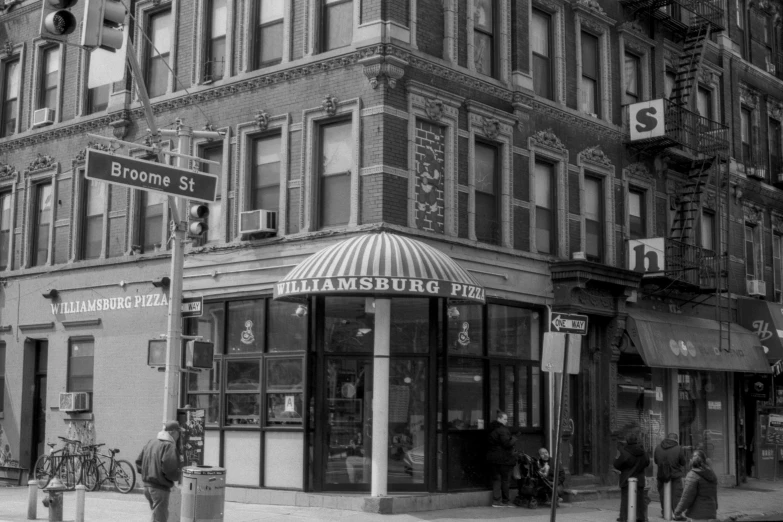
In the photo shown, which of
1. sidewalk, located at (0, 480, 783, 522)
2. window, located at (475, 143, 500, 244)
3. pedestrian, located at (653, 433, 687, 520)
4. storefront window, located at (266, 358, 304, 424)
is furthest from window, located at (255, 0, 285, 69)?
pedestrian, located at (653, 433, 687, 520)

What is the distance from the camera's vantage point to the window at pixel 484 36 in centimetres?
2123

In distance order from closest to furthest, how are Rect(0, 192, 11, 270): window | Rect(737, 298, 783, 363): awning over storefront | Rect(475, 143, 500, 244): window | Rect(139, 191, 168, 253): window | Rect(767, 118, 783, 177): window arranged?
1. Rect(475, 143, 500, 244): window
2. Rect(139, 191, 168, 253): window
3. Rect(0, 192, 11, 270): window
4. Rect(737, 298, 783, 363): awning over storefront
5. Rect(767, 118, 783, 177): window

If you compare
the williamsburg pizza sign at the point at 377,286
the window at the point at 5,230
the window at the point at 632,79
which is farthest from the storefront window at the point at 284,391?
the window at the point at 632,79

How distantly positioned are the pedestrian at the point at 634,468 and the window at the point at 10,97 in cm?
1720

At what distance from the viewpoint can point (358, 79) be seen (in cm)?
1925

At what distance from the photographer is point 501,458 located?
19.6 meters

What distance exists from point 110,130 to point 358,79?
728 cm

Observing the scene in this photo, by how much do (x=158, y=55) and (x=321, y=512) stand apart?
11.1 metres

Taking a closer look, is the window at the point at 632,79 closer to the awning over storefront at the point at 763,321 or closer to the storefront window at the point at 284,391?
the awning over storefront at the point at 763,321

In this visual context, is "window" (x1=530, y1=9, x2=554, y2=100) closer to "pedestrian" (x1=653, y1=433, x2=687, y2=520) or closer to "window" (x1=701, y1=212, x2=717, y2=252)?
"window" (x1=701, y1=212, x2=717, y2=252)

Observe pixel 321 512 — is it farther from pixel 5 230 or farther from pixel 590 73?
pixel 5 230

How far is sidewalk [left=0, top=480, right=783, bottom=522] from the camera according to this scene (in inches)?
683

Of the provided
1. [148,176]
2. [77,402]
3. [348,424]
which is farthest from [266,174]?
[77,402]

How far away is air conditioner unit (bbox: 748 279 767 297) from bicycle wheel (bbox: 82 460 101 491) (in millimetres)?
18688
